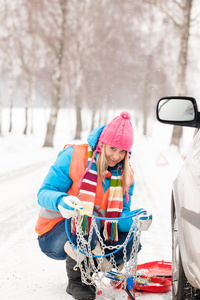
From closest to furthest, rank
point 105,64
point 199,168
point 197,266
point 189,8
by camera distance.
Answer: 1. point 197,266
2. point 199,168
3. point 189,8
4. point 105,64

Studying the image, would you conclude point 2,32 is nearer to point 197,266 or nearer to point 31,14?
point 31,14

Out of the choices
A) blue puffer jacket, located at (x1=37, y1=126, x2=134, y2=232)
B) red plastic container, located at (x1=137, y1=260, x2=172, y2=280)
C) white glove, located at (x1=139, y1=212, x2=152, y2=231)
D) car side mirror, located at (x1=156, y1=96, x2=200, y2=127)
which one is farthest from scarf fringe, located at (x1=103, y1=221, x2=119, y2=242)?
car side mirror, located at (x1=156, y1=96, x2=200, y2=127)

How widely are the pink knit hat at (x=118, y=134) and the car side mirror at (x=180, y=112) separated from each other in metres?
0.35

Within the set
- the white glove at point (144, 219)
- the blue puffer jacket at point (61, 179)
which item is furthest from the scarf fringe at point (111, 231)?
the white glove at point (144, 219)

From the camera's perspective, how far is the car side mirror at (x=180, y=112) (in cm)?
230

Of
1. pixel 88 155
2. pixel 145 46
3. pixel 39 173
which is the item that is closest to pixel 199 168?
pixel 88 155

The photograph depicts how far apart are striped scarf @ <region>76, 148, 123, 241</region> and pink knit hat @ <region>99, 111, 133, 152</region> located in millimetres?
187

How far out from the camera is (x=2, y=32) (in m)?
24.6

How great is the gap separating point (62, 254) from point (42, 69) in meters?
33.2

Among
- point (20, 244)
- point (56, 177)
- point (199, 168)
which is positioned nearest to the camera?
point (199, 168)

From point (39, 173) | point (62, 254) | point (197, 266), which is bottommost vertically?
point (39, 173)

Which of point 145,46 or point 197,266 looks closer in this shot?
point 197,266

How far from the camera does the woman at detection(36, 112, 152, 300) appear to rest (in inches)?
109

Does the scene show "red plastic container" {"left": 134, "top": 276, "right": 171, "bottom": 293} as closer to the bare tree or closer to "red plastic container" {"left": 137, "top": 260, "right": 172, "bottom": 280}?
"red plastic container" {"left": 137, "top": 260, "right": 172, "bottom": 280}
